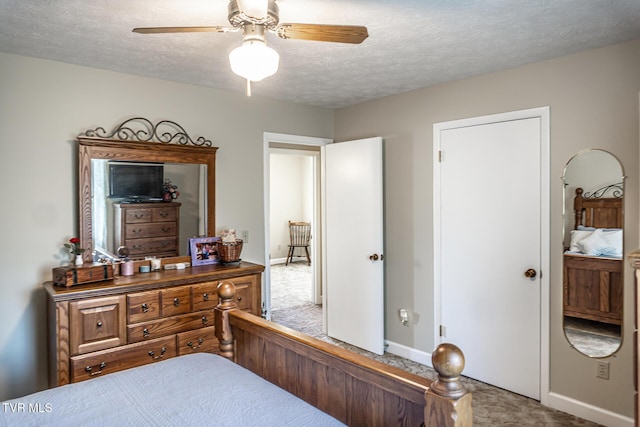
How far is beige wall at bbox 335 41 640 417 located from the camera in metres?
2.56

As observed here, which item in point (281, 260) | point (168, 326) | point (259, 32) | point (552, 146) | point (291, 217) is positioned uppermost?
point (259, 32)

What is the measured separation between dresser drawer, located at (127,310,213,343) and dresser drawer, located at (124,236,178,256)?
0.64 meters

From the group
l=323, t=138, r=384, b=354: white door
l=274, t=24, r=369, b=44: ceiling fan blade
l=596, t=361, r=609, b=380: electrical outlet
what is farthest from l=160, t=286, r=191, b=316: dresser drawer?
l=596, t=361, r=609, b=380: electrical outlet

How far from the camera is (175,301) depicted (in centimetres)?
289

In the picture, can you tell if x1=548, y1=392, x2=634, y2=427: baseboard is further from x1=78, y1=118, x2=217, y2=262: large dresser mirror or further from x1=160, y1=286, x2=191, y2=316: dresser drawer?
x1=78, y1=118, x2=217, y2=262: large dresser mirror

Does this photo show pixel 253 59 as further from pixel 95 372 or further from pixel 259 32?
pixel 95 372

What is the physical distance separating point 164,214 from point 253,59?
2.00 meters

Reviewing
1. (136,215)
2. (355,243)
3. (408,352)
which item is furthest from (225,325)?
(408,352)

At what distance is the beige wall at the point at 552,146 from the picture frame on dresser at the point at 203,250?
162cm

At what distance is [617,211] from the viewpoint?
8.55 ft

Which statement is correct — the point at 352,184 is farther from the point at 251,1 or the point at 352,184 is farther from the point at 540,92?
the point at 251,1

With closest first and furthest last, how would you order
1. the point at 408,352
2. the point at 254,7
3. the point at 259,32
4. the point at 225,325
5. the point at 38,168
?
the point at 254,7, the point at 259,32, the point at 225,325, the point at 38,168, the point at 408,352

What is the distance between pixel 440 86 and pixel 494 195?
3.38ft

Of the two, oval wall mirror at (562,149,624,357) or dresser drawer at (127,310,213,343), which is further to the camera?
dresser drawer at (127,310,213,343)
